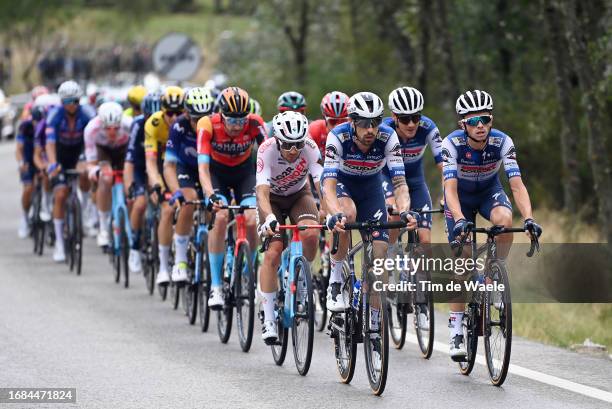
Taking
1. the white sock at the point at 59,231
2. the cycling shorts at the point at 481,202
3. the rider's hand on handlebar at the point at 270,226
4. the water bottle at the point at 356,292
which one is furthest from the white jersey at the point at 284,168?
the white sock at the point at 59,231

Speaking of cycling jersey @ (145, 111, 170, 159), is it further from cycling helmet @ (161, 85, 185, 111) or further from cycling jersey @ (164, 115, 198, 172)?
cycling jersey @ (164, 115, 198, 172)

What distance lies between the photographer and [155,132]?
49.3 ft

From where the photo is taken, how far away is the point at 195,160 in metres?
14.0

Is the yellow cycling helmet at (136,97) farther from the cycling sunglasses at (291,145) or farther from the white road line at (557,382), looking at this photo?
the white road line at (557,382)

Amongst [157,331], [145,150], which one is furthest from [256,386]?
[145,150]

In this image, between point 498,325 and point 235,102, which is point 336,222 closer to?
point 498,325

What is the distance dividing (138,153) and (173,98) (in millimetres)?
1338

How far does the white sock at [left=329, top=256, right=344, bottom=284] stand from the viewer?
34.6ft

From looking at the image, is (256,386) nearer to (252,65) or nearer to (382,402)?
(382,402)

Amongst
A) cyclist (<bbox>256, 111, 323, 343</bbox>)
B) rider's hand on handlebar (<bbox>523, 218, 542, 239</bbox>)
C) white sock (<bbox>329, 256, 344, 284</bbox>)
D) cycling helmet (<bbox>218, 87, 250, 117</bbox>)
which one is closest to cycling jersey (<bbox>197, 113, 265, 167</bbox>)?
cycling helmet (<bbox>218, 87, 250, 117</bbox>)

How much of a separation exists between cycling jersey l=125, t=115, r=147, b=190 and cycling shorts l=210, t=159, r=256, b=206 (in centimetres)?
256

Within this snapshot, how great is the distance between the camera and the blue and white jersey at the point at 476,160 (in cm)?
1065

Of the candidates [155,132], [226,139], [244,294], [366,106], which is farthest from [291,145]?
[155,132]

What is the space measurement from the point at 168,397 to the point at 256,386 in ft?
2.45
